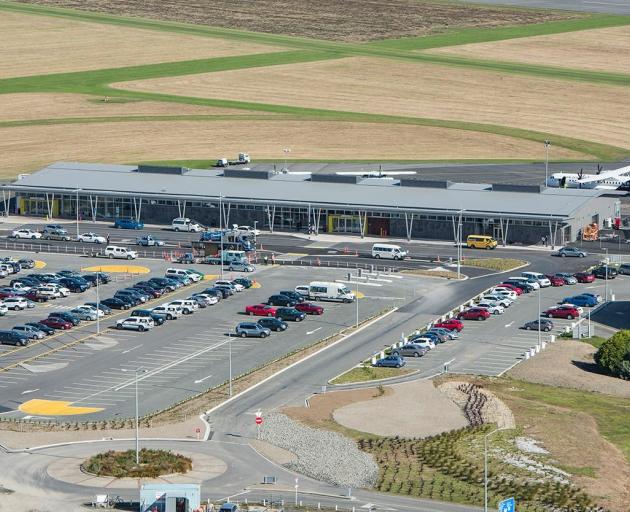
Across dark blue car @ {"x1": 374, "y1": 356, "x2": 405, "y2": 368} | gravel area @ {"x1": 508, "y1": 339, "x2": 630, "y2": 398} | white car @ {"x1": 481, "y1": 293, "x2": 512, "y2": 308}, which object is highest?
white car @ {"x1": 481, "y1": 293, "x2": 512, "y2": 308}

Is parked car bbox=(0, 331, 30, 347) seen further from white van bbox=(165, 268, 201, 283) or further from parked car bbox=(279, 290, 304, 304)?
white van bbox=(165, 268, 201, 283)

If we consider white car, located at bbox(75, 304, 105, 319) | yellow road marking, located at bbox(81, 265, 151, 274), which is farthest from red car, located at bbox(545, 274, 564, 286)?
white car, located at bbox(75, 304, 105, 319)

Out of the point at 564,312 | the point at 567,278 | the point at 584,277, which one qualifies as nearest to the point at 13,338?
the point at 564,312

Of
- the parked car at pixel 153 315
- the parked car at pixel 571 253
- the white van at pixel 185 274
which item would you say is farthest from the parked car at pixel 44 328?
the parked car at pixel 571 253

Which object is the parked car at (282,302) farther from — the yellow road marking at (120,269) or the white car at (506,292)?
the yellow road marking at (120,269)

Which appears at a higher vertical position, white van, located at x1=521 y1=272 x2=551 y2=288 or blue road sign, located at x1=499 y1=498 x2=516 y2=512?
blue road sign, located at x1=499 y1=498 x2=516 y2=512

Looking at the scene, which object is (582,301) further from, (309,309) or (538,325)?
(309,309)
